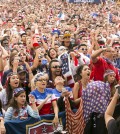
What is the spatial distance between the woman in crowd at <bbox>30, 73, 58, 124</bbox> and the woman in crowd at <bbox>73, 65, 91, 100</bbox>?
1.45ft

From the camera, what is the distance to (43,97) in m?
6.80

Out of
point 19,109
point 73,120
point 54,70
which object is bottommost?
point 73,120

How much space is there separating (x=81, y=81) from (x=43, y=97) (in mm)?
810

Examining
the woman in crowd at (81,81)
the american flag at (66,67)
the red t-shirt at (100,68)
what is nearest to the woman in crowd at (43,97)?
the woman in crowd at (81,81)

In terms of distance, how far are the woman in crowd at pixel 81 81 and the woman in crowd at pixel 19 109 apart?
986mm

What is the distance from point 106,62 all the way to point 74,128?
1.71m

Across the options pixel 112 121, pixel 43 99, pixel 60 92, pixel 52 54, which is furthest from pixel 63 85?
pixel 112 121

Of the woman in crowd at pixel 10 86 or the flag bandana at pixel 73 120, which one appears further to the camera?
the woman in crowd at pixel 10 86

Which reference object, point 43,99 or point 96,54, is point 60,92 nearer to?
point 43,99

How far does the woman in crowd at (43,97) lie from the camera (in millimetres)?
6664

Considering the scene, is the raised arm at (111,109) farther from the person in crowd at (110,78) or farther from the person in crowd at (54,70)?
the person in crowd at (54,70)

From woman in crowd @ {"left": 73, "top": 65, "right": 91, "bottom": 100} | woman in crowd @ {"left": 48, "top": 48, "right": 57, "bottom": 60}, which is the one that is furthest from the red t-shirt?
woman in crowd @ {"left": 48, "top": 48, "right": 57, "bottom": 60}

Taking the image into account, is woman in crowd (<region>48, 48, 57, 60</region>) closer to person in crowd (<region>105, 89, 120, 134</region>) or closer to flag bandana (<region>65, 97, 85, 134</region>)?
flag bandana (<region>65, 97, 85, 134</region>)

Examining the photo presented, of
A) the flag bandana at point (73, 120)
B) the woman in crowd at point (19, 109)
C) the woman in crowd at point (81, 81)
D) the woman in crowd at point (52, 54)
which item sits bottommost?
the flag bandana at point (73, 120)
